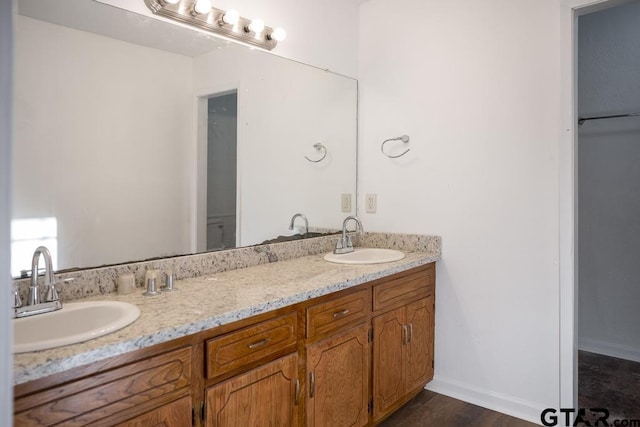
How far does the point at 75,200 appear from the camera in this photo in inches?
57.8

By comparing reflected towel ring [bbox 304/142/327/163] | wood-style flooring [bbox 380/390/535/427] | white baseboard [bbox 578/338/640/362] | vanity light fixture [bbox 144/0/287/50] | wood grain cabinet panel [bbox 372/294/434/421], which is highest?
vanity light fixture [bbox 144/0/287/50]

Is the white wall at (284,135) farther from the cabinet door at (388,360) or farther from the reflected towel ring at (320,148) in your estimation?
the cabinet door at (388,360)

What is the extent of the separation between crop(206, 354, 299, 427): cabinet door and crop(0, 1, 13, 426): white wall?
777 millimetres

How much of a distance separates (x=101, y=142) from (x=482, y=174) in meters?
1.81

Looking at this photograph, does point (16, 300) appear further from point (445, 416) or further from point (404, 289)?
point (445, 416)

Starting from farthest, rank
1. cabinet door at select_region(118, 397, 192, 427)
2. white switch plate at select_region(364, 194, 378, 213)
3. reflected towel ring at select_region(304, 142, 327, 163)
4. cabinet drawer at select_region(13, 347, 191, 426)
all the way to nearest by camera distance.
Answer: white switch plate at select_region(364, 194, 378, 213) < reflected towel ring at select_region(304, 142, 327, 163) < cabinet door at select_region(118, 397, 192, 427) < cabinet drawer at select_region(13, 347, 191, 426)

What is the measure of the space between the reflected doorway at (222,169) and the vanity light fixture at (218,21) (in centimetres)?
28

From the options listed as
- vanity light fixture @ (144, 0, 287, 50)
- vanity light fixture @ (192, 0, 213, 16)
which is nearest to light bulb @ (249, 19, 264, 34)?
vanity light fixture @ (144, 0, 287, 50)

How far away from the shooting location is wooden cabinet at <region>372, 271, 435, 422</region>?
194cm

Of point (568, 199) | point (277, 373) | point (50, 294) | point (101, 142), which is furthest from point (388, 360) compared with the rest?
point (101, 142)

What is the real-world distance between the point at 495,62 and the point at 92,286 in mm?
2133

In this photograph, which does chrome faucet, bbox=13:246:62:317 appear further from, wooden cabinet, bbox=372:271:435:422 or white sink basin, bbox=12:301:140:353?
wooden cabinet, bbox=372:271:435:422

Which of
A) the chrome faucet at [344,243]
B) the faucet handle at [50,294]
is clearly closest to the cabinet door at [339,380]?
the chrome faucet at [344,243]

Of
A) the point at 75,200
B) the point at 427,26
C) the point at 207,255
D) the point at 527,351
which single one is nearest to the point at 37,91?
the point at 75,200
